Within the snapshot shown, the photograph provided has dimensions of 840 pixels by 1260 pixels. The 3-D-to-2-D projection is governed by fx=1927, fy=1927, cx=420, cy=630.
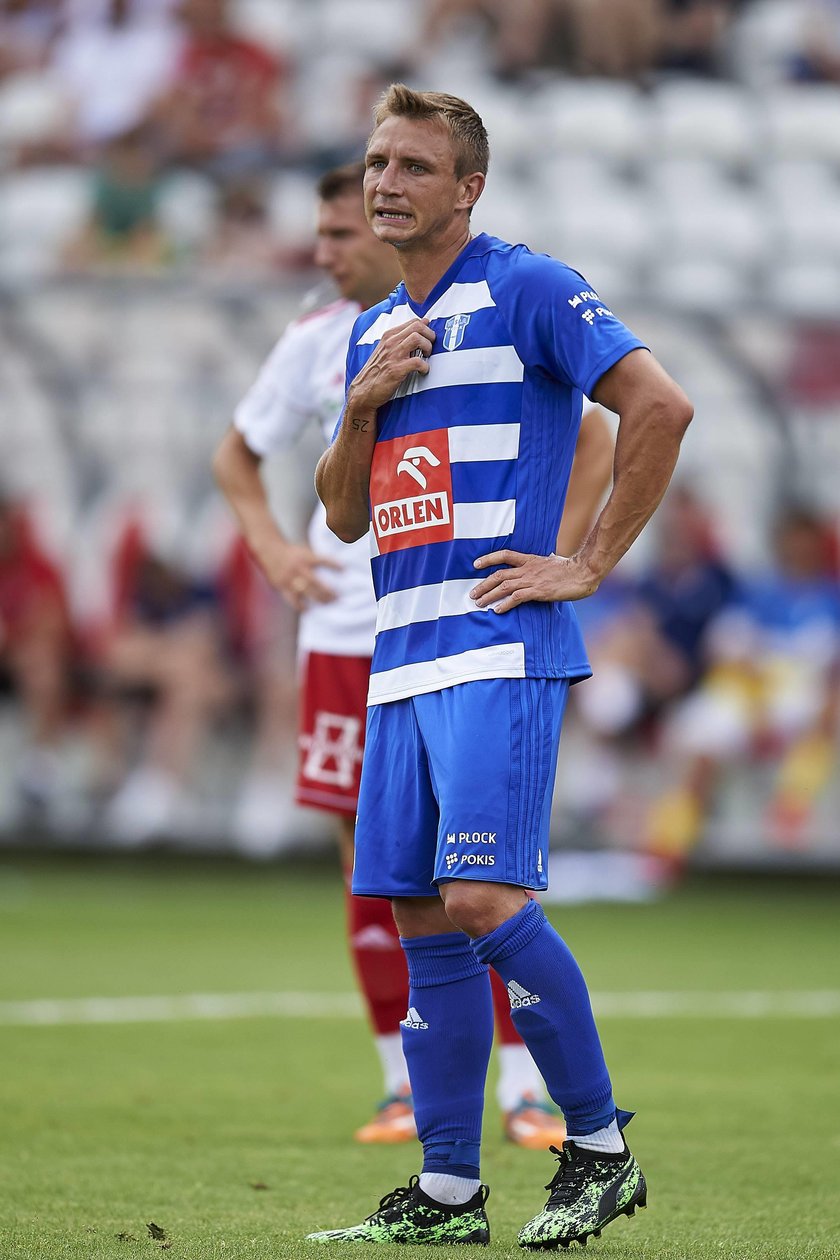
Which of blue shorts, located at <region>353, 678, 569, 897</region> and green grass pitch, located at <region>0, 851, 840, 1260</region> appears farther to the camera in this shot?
green grass pitch, located at <region>0, 851, 840, 1260</region>

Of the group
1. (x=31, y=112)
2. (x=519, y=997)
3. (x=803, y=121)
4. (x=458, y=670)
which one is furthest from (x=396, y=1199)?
(x=803, y=121)

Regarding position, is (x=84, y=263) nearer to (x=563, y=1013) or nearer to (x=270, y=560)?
(x=270, y=560)

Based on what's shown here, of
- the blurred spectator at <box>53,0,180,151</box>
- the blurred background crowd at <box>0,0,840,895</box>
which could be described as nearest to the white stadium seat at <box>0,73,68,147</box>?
the blurred spectator at <box>53,0,180,151</box>

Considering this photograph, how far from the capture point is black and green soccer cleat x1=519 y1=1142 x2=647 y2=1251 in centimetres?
360

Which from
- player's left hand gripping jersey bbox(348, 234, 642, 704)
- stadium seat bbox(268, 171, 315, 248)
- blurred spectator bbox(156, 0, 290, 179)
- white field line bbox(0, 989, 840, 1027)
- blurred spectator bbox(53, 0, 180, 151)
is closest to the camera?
player's left hand gripping jersey bbox(348, 234, 642, 704)

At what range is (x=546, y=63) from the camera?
55.3 feet

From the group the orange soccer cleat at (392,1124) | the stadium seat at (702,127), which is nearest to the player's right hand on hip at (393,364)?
the orange soccer cleat at (392,1124)

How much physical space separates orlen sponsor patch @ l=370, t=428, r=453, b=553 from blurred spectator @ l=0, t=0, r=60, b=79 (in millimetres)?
14857

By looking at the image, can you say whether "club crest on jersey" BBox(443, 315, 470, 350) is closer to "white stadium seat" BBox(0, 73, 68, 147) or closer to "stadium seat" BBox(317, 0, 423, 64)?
"white stadium seat" BBox(0, 73, 68, 147)

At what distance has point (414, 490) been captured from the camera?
12.5ft

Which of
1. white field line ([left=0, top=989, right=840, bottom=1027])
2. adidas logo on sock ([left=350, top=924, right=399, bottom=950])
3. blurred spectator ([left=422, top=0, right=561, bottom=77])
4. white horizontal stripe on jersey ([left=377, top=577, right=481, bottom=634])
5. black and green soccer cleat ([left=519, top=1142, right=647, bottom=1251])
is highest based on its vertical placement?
blurred spectator ([left=422, top=0, right=561, bottom=77])

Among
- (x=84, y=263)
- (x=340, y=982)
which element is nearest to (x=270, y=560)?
(x=340, y=982)

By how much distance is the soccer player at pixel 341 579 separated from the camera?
536cm

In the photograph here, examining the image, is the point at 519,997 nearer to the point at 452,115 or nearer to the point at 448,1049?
the point at 448,1049
